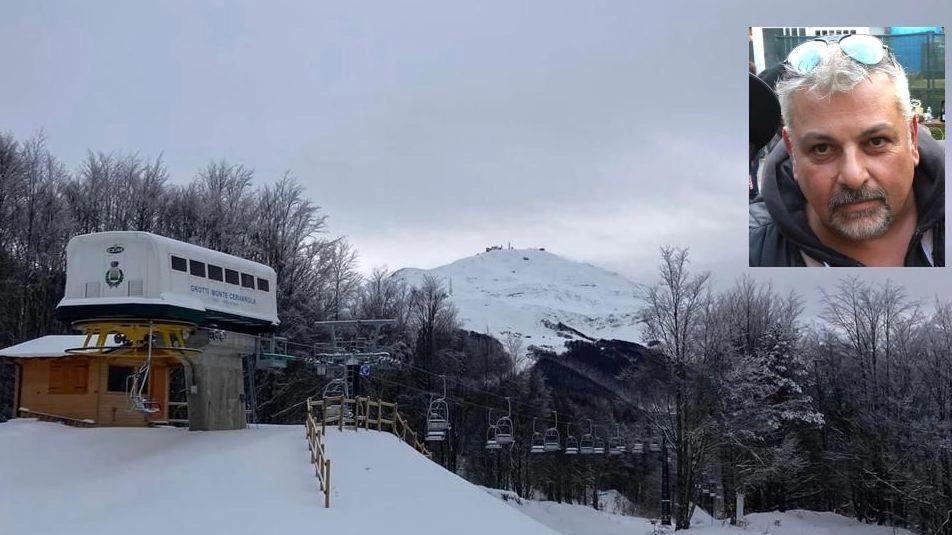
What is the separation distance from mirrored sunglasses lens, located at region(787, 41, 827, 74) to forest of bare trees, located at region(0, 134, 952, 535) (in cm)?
2124

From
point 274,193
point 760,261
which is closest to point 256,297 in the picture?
point 760,261

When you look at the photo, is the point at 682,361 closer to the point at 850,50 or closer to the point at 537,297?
the point at 850,50

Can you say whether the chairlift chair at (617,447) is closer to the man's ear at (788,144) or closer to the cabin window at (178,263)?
the man's ear at (788,144)

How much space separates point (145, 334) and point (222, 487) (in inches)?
256

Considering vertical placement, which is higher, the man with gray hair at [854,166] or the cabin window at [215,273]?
the man with gray hair at [854,166]

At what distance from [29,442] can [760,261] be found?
21.2 metres

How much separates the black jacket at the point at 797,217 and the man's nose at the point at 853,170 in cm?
158

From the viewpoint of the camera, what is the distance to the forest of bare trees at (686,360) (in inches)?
1726

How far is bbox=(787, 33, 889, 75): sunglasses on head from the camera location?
2333cm

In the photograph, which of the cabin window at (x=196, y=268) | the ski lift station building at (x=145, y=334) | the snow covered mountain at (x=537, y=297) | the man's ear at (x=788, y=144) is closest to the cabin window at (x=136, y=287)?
the ski lift station building at (x=145, y=334)

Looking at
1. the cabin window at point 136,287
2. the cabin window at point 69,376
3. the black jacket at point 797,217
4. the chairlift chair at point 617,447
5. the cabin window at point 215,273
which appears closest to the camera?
the black jacket at point 797,217

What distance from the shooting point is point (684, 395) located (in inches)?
1710

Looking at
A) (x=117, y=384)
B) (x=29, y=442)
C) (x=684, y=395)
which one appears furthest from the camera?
(x=684, y=395)

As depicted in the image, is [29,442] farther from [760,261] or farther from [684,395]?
[684,395]
